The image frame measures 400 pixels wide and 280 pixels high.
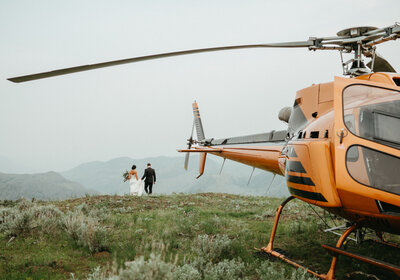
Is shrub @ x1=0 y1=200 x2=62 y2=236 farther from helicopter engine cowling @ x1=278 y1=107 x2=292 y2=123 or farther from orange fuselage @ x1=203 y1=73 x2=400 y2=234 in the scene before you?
helicopter engine cowling @ x1=278 y1=107 x2=292 y2=123

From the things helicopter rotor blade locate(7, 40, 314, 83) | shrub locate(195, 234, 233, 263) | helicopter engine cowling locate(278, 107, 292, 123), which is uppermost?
helicopter rotor blade locate(7, 40, 314, 83)

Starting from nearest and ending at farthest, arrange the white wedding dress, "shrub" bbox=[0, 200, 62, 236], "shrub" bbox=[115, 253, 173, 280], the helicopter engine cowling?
1. "shrub" bbox=[115, 253, 173, 280]
2. "shrub" bbox=[0, 200, 62, 236]
3. the helicopter engine cowling
4. the white wedding dress

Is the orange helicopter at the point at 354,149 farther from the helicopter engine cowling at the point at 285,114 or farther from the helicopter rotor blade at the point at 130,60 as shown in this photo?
the helicopter engine cowling at the point at 285,114

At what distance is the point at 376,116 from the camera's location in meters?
3.26

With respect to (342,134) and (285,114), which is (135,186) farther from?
(342,134)

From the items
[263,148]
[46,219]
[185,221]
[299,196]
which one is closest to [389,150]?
[299,196]

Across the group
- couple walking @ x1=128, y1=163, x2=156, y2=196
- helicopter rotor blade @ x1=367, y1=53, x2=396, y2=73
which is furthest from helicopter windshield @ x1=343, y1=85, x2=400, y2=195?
couple walking @ x1=128, y1=163, x2=156, y2=196

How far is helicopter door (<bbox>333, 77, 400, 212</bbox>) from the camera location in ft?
10.1

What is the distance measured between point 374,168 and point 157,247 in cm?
392

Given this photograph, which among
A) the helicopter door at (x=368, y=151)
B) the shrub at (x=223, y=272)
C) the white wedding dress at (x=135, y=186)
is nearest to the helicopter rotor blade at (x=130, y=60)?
the helicopter door at (x=368, y=151)

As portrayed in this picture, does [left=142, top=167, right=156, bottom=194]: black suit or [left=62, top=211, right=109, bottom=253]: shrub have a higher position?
[left=62, top=211, right=109, bottom=253]: shrub

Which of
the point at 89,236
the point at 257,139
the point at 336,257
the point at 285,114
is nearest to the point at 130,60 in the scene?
the point at 89,236

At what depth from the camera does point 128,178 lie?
16031 millimetres

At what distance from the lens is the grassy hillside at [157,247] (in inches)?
159
